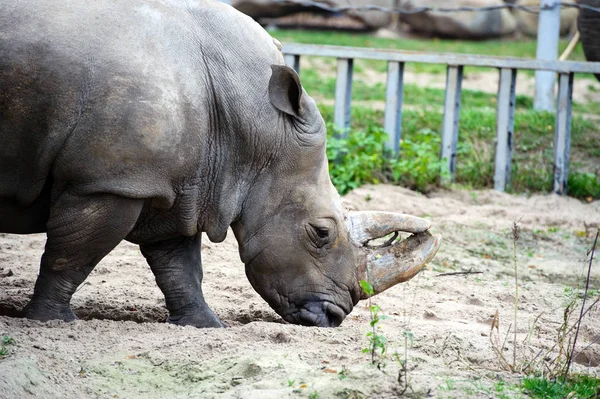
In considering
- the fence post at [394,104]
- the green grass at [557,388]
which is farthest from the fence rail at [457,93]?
the green grass at [557,388]

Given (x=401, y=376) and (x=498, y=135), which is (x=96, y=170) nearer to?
(x=401, y=376)

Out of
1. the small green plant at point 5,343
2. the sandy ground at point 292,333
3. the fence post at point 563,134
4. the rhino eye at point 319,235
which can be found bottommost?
the sandy ground at point 292,333

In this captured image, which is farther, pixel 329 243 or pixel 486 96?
pixel 486 96

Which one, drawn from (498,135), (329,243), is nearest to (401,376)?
(329,243)

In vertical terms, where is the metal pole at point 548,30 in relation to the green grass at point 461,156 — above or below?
above

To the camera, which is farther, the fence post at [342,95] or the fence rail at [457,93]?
the fence post at [342,95]

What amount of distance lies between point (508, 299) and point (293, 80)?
230cm

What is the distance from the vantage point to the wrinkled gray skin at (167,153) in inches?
167

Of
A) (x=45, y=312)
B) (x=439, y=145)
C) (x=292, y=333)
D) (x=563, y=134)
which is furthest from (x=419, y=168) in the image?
(x=45, y=312)

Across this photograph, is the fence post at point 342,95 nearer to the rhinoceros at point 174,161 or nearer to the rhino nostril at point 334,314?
the rhinoceros at point 174,161

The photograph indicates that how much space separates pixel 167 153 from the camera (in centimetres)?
438

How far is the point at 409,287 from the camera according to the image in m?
6.19

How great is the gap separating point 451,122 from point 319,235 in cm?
462

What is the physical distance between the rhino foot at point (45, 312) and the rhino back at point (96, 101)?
1.81 feet
